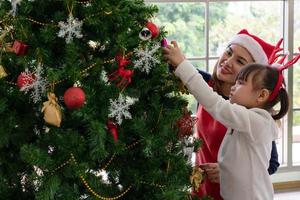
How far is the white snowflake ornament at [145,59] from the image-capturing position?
4.25ft

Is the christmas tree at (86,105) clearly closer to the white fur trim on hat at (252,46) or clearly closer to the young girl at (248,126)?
the young girl at (248,126)

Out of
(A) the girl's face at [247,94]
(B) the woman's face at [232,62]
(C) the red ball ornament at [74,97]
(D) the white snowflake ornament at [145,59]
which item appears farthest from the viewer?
(B) the woman's face at [232,62]

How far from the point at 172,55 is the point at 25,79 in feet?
1.44

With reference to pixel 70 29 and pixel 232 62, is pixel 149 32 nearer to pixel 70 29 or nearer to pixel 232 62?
pixel 70 29

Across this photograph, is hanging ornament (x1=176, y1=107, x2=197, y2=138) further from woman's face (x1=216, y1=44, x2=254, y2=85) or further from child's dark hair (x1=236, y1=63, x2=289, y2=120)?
woman's face (x1=216, y1=44, x2=254, y2=85)

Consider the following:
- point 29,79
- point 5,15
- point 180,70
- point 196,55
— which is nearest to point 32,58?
point 29,79

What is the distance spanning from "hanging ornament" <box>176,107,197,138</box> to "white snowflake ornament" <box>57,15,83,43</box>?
0.39 metres

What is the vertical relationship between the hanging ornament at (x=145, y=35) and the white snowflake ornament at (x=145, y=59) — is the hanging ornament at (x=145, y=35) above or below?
above

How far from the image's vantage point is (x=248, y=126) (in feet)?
5.09

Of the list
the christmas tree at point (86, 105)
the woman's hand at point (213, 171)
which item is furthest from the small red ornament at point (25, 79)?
the woman's hand at point (213, 171)

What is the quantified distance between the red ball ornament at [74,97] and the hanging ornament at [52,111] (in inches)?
1.0

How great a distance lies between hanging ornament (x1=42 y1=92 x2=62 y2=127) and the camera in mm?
1156

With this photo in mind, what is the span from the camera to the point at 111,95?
4.05 feet

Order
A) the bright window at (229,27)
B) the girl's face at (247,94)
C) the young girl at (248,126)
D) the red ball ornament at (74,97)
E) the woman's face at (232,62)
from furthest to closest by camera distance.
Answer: the bright window at (229,27)
the woman's face at (232,62)
the girl's face at (247,94)
the young girl at (248,126)
the red ball ornament at (74,97)
